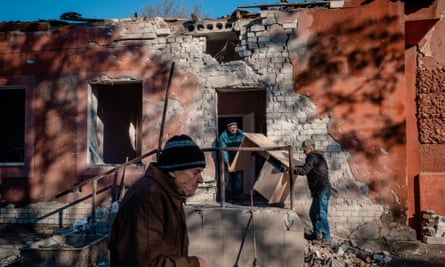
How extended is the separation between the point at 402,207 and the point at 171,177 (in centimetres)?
562

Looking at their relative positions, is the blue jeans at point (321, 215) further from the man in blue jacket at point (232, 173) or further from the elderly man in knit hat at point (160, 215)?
the elderly man in knit hat at point (160, 215)

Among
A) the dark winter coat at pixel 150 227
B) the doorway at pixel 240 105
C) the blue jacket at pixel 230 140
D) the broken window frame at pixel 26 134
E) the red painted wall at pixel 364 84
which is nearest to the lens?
the dark winter coat at pixel 150 227

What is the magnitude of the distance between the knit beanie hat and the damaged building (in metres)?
4.18

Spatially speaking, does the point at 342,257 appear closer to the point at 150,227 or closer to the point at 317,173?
the point at 317,173

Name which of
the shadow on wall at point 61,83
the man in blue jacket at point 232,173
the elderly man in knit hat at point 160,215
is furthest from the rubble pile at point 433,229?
the elderly man in knit hat at point 160,215

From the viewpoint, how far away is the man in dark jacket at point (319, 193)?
5.58 metres

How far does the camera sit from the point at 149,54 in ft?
22.7

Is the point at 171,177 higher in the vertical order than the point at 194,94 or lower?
lower

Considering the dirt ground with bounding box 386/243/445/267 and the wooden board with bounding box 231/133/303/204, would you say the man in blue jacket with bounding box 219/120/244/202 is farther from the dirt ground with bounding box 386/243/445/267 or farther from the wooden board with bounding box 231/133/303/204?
the dirt ground with bounding box 386/243/445/267

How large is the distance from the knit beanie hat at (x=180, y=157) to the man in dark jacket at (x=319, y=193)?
13.3 ft

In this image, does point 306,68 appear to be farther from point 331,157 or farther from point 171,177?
point 171,177

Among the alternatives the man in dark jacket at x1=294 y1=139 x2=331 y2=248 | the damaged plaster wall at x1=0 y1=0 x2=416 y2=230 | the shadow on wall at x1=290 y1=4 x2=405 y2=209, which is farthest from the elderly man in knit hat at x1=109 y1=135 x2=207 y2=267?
the shadow on wall at x1=290 y1=4 x2=405 y2=209

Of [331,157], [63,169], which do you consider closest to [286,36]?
Answer: [331,157]

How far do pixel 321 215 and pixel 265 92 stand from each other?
8.65 ft
